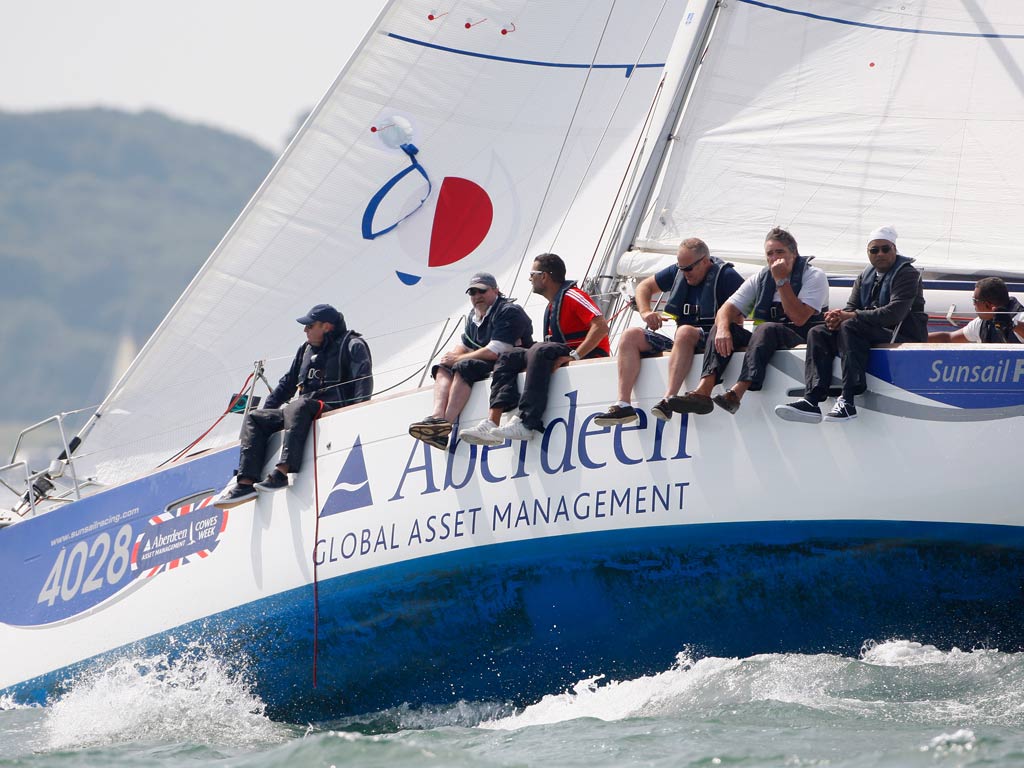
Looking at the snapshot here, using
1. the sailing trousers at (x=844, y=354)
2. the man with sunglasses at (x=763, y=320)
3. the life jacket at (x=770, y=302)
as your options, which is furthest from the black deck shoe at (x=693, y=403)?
the life jacket at (x=770, y=302)

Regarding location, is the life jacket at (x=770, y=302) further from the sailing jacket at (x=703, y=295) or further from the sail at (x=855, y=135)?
the sail at (x=855, y=135)

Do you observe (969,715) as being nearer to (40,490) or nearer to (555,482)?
(555,482)

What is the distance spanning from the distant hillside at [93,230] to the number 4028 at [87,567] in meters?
107

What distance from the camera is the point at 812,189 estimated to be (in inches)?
274

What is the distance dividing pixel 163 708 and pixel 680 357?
2894mm

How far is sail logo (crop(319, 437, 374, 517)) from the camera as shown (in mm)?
6257

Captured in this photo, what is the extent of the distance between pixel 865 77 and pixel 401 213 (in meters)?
2.64

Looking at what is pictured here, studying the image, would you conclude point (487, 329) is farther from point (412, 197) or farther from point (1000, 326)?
point (1000, 326)

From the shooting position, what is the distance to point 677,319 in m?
6.05

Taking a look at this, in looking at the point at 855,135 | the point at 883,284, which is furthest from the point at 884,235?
the point at 855,135

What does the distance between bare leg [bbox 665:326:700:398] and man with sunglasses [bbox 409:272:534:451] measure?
30.5 inches

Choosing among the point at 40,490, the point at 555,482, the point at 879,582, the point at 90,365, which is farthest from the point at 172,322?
the point at 90,365

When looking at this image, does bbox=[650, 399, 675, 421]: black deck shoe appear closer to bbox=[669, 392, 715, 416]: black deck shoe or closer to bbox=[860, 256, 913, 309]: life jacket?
bbox=[669, 392, 715, 416]: black deck shoe

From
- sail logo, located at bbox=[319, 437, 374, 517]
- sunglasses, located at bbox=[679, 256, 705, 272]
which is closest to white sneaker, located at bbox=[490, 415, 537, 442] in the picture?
sail logo, located at bbox=[319, 437, 374, 517]
